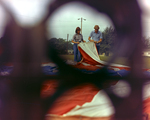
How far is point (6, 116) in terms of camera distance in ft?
4.63

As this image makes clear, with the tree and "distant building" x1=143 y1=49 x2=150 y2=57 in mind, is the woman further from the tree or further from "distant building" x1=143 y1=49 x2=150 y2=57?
"distant building" x1=143 y1=49 x2=150 y2=57

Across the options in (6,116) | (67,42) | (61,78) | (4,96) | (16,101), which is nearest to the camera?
(6,116)

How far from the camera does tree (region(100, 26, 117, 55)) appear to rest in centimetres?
323

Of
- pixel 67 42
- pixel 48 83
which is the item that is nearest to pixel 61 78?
pixel 48 83

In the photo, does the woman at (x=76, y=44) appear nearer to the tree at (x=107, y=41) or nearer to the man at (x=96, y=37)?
the man at (x=96, y=37)

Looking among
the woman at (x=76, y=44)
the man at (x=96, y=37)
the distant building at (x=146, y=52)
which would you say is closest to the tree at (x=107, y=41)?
the man at (x=96, y=37)

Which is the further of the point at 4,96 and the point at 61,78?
the point at 61,78

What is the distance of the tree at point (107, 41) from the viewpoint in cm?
323

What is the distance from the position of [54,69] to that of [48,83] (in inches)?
23.6

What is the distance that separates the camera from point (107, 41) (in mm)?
3439

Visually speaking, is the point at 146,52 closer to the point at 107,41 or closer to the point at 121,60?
the point at 121,60

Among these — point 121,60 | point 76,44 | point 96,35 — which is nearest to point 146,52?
point 121,60

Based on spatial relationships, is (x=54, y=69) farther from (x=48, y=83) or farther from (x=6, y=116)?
(x=6, y=116)

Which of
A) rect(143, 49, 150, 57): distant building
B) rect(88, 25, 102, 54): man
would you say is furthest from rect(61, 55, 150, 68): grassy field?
rect(88, 25, 102, 54): man
